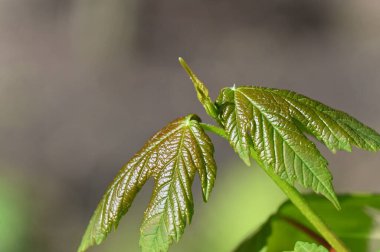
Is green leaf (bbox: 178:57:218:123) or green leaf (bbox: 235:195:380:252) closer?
green leaf (bbox: 178:57:218:123)

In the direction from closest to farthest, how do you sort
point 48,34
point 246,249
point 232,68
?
1. point 246,249
2. point 232,68
3. point 48,34

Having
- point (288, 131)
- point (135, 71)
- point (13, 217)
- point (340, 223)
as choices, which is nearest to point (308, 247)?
point (288, 131)

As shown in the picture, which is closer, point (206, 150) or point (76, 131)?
point (206, 150)

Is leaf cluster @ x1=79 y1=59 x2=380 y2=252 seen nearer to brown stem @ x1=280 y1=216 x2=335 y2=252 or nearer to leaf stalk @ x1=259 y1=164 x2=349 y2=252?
leaf stalk @ x1=259 y1=164 x2=349 y2=252

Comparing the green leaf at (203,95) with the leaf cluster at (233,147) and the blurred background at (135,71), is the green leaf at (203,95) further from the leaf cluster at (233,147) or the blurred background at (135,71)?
the blurred background at (135,71)

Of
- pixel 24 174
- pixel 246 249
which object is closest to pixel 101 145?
pixel 24 174

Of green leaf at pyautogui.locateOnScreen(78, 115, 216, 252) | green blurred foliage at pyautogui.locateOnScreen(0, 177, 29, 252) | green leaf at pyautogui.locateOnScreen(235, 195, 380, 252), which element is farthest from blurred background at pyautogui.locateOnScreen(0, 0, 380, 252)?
green leaf at pyautogui.locateOnScreen(78, 115, 216, 252)

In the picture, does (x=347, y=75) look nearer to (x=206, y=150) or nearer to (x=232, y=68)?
(x=232, y=68)
